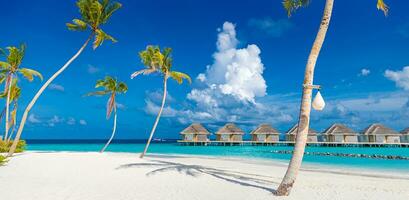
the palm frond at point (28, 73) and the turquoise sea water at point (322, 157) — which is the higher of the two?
the palm frond at point (28, 73)

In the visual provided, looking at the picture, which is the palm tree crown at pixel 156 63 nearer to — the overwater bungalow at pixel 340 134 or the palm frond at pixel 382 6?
the palm frond at pixel 382 6

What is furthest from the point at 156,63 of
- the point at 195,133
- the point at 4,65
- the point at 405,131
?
the point at 405,131

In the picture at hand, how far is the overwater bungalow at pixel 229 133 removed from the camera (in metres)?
64.9

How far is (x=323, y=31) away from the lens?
8742 millimetres

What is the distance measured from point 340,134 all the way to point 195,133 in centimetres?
2561

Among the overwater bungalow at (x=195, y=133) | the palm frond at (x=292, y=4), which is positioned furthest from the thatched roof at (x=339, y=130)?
the palm frond at (x=292, y=4)

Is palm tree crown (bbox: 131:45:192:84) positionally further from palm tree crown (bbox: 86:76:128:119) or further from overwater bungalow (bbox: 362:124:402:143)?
overwater bungalow (bbox: 362:124:402:143)

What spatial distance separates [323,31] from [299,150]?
312 cm

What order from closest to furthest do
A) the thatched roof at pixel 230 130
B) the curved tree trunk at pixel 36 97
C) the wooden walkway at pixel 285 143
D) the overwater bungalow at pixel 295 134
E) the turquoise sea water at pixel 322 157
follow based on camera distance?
the curved tree trunk at pixel 36 97 → the turquoise sea water at pixel 322 157 → the wooden walkway at pixel 285 143 → the overwater bungalow at pixel 295 134 → the thatched roof at pixel 230 130

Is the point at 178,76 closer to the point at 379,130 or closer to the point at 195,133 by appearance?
the point at 195,133

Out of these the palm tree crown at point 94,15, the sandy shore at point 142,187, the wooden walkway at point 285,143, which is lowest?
the sandy shore at point 142,187

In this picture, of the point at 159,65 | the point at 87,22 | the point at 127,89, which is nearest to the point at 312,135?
the point at 127,89

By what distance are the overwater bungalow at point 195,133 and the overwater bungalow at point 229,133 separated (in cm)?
256

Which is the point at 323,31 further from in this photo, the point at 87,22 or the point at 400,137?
the point at 400,137
